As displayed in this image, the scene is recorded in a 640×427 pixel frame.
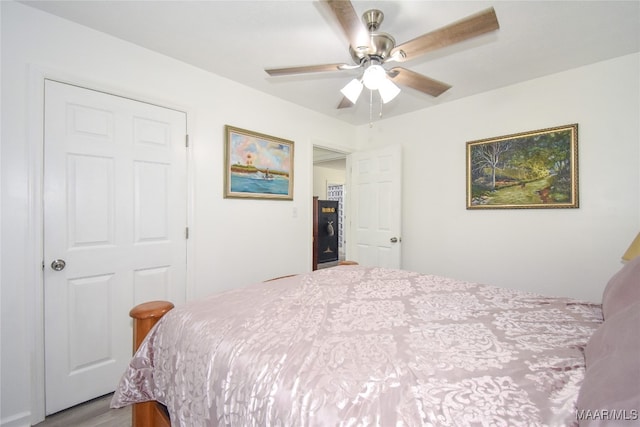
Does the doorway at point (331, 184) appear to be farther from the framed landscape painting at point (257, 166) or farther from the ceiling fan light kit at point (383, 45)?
the ceiling fan light kit at point (383, 45)

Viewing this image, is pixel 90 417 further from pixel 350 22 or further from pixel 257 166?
pixel 350 22

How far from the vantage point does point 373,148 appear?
12.2 ft

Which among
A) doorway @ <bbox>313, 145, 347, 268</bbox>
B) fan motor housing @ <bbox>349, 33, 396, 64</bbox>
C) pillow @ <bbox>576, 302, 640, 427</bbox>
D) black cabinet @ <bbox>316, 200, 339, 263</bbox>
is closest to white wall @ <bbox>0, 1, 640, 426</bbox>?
fan motor housing @ <bbox>349, 33, 396, 64</bbox>

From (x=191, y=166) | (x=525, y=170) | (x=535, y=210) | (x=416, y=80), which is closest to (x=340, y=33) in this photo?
(x=416, y=80)

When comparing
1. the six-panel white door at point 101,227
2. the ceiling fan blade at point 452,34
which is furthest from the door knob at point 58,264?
the ceiling fan blade at point 452,34

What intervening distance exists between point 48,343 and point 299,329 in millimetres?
1774

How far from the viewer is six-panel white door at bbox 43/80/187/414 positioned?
1732 mm

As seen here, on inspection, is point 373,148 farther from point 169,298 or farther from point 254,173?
point 169,298

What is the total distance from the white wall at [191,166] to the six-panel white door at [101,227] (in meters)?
0.07

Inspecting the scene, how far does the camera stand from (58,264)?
68.3 inches

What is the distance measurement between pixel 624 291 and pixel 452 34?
120 centimetres

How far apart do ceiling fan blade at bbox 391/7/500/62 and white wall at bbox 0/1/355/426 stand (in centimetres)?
166

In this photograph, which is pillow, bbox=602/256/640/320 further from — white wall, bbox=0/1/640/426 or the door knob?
the door knob

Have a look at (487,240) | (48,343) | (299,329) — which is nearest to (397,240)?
(487,240)
